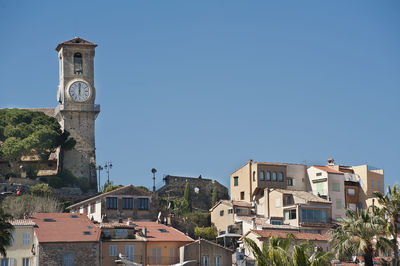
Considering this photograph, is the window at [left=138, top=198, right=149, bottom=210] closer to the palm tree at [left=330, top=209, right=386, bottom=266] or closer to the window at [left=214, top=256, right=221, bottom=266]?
the window at [left=214, top=256, right=221, bottom=266]

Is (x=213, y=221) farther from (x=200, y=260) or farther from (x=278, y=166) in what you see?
(x=200, y=260)

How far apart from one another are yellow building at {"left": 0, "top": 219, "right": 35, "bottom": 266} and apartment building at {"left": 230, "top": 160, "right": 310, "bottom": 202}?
1367 inches

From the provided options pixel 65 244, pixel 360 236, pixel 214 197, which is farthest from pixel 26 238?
pixel 214 197

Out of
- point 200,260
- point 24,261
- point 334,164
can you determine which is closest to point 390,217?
point 200,260

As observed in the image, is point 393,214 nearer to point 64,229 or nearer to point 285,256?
point 285,256

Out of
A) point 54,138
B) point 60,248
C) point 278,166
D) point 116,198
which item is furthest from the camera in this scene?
point 54,138

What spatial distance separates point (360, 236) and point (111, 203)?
29.1m

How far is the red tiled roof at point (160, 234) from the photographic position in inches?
3182

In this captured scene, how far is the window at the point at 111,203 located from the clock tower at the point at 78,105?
29209 millimetres

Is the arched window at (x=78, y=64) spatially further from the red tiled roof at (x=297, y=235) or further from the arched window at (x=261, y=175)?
the red tiled roof at (x=297, y=235)

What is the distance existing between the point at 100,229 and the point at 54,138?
129 feet

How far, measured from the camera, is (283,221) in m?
98.1

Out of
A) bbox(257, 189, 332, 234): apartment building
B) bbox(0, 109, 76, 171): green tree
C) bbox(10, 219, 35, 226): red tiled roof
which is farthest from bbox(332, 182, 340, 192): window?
bbox(10, 219, 35, 226): red tiled roof

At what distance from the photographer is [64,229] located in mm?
78562
